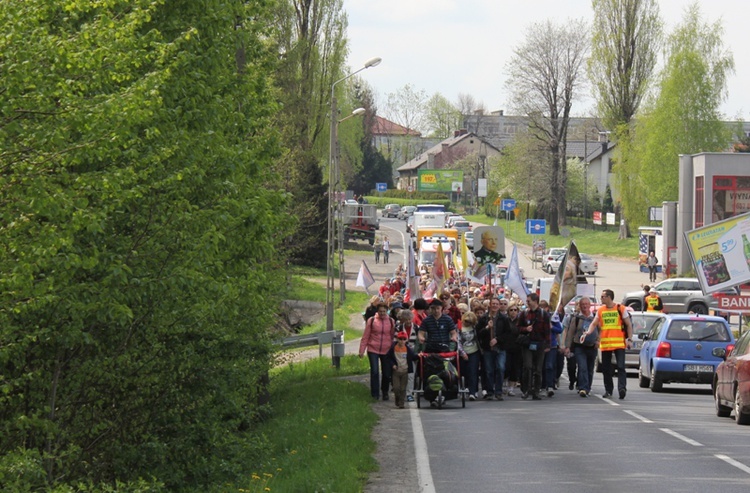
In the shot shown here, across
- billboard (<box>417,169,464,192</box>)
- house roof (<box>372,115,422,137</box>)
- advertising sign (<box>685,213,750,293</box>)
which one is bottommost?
advertising sign (<box>685,213,750,293</box>)

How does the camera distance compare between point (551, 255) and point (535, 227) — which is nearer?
point (551, 255)

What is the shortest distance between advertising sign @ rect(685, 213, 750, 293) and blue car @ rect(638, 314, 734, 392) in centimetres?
666

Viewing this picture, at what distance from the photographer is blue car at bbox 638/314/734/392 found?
23031mm

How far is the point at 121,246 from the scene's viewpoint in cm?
961

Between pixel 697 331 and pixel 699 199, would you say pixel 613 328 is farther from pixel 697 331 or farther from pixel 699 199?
pixel 699 199

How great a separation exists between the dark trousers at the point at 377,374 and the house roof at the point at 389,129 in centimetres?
14417

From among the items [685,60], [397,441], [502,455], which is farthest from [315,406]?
[685,60]

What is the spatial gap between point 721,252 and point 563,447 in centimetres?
1750

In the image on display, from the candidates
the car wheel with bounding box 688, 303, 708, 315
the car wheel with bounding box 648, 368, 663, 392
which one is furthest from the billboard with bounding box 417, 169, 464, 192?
the car wheel with bounding box 648, 368, 663, 392

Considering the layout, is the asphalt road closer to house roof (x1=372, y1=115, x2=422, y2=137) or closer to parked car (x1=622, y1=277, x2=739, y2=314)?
parked car (x1=622, y1=277, x2=739, y2=314)

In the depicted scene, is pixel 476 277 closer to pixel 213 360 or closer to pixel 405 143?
pixel 213 360

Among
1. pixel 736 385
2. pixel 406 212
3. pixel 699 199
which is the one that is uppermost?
pixel 699 199

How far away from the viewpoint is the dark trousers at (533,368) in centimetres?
2030

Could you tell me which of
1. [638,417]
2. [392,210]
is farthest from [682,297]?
[392,210]
